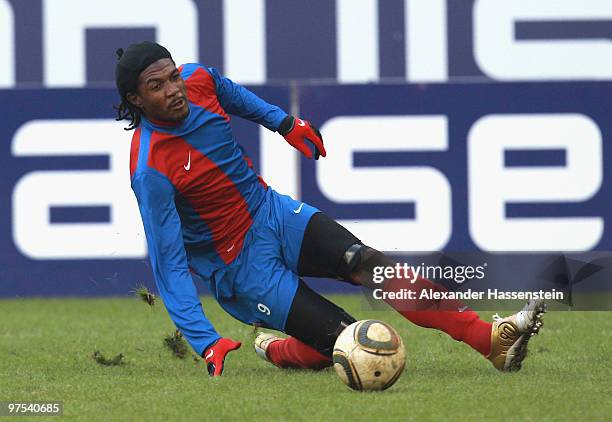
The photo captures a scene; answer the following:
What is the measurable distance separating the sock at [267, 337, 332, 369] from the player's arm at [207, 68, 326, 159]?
1.00 m

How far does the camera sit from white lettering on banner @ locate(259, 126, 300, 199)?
11898 millimetres

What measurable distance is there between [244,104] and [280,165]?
4400 mm

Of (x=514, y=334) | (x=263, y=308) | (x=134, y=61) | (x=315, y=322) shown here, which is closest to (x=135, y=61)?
(x=134, y=61)

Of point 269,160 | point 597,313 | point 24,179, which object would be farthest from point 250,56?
point 597,313

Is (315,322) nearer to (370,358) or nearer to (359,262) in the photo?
(359,262)

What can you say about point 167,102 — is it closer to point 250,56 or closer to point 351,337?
point 351,337

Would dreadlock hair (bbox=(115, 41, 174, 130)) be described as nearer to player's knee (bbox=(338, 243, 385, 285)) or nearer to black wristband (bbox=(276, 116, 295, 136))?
black wristband (bbox=(276, 116, 295, 136))

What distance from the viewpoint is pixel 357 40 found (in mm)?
13430

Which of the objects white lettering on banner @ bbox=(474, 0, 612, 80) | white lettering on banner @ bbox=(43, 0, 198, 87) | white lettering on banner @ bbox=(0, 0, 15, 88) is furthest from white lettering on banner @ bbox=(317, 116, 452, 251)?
white lettering on banner @ bbox=(0, 0, 15, 88)

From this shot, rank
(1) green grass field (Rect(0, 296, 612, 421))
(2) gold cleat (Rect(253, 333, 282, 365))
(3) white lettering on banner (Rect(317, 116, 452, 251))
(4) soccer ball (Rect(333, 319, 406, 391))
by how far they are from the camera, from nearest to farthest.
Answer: (1) green grass field (Rect(0, 296, 612, 421))
(4) soccer ball (Rect(333, 319, 406, 391))
(2) gold cleat (Rect(253, 333, 282, 365))
(3) white lettering on banner (Rect(317, 116, 452, 251))

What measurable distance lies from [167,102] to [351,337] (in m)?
1.50

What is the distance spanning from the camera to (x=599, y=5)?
13.6 metres

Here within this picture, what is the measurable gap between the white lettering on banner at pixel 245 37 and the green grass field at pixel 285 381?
3.93 meters

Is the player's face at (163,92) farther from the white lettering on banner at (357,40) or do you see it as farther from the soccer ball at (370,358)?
the white lettering on banner at (357,40)
